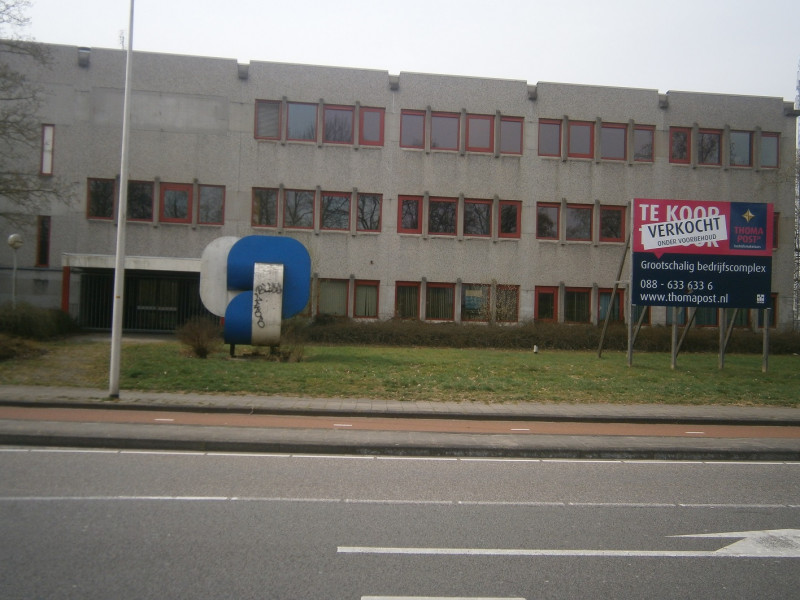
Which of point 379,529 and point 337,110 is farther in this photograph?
point 337,110

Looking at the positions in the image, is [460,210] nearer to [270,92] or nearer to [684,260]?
[270,92]

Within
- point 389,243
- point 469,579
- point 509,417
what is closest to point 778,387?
point 509,417

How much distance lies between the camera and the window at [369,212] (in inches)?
1256

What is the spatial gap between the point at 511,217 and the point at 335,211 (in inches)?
339

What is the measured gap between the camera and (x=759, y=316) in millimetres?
34594

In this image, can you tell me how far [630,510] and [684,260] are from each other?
50.2ft

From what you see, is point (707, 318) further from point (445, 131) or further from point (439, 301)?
point (445, 131)

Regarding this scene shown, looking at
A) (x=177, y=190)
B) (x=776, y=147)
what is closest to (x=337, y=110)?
(x=177, y=190)

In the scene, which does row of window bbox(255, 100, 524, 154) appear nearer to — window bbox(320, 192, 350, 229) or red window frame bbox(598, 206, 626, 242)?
window bbox(320, 192, 350, 229)

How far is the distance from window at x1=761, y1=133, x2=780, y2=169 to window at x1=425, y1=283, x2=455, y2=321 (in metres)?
17.6

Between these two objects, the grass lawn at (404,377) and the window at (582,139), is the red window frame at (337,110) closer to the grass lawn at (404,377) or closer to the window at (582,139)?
the window at (582,139)

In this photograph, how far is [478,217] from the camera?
32625 millimetres

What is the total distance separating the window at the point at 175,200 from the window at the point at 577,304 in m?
18.6

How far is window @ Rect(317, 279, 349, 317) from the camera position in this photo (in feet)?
104
